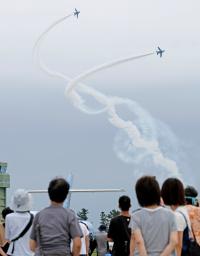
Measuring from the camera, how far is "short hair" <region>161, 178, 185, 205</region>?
8727mm

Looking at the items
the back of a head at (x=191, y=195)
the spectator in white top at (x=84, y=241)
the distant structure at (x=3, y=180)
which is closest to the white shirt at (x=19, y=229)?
the back of a head at (x=191, y=195)

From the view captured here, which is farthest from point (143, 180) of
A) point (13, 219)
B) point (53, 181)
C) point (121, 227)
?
point (121, 227)

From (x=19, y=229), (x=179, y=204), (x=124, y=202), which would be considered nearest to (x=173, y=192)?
(x=179, y=204)

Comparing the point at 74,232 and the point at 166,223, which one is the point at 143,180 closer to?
the point at 166,223

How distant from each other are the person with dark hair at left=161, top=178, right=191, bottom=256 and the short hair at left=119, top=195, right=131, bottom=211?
9.62 feet

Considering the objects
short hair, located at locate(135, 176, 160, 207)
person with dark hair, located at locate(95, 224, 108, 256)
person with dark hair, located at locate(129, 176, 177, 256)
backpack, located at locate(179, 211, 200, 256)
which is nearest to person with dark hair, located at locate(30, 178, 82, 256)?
person with dark hair, located at locate(129, 176, 177, 256)

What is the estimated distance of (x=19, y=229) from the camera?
10125 mm

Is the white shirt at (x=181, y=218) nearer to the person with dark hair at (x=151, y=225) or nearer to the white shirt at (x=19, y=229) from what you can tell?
the person with dark hair at (x=151, y=225)

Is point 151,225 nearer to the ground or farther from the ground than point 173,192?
nearer to the ground

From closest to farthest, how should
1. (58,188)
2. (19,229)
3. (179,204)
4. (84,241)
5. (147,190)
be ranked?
(147,190) < (58,188) < (179,204) < (19,229) < (84,241)

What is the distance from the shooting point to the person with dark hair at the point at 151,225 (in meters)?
8.28

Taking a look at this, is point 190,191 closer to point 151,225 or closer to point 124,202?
point 151,225

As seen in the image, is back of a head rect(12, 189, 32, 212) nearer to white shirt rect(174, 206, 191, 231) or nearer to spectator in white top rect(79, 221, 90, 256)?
white shirt rect(174, 206, 191, 231)

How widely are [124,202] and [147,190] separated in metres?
3.60
